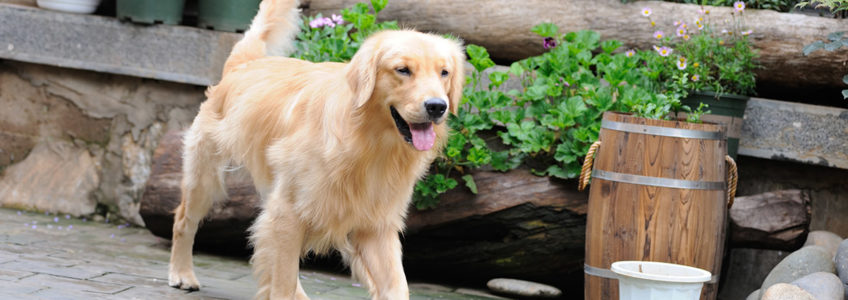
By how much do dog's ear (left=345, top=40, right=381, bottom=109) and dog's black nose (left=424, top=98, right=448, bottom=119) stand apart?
0.26m

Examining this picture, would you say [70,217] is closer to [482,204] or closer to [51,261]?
[51,261]

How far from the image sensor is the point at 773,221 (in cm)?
479

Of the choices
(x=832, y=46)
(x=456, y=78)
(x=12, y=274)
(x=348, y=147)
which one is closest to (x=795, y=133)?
(x=832, y=46)

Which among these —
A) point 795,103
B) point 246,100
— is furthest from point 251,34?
point 795,103

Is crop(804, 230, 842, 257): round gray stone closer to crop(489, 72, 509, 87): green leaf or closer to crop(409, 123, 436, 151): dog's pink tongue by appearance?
crop(489, 72, 509, 87): green leaf

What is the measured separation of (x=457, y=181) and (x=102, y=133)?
9.05 feet

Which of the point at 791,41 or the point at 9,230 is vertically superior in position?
the point at 791,41

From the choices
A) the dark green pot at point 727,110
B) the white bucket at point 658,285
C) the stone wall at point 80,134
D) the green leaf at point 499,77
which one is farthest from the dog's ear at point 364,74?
the stone wall at point 80,134

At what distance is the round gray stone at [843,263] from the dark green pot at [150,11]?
419 centimetres

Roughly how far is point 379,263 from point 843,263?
2195mm

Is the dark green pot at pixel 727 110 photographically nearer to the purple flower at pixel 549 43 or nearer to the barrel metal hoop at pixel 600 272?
the purple flower at pixel 549 43

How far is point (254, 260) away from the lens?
3.72 meters

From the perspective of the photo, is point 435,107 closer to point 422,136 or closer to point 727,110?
point 422,136

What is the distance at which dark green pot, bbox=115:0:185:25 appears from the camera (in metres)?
6.07
